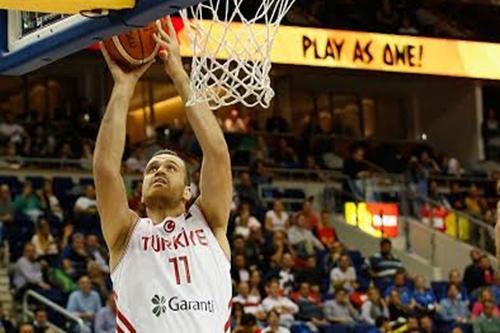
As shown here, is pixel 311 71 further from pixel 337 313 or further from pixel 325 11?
pixel 337 313

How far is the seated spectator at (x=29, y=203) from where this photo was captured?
47.4 feet

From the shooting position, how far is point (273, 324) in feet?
39.7

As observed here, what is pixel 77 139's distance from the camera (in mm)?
18438

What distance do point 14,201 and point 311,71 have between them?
972 cm

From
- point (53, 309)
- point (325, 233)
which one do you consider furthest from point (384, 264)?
point (53, 309)

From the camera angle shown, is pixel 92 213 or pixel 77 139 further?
pixel 77 139

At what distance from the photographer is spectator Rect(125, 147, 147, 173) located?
17.3 meters

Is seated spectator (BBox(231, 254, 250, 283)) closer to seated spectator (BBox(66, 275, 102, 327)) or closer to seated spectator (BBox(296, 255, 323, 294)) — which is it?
seated spectator (BBox(296, 255, 323, 294))

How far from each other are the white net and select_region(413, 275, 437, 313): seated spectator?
917cm

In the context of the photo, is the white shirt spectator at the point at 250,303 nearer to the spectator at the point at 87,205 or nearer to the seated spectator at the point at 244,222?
the seated spectator at the point at 244,222

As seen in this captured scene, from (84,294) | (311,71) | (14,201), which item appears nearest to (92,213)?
(14,201)

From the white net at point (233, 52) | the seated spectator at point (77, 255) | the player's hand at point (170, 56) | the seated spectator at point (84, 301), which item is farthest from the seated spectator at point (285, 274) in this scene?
the player's hand at point (170, 56)

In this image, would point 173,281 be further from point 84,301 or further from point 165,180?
point 84,301

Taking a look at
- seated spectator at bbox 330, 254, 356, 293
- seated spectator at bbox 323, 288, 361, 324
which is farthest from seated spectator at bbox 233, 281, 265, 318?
seated spectator at bbox 330, 254, 356, 293
